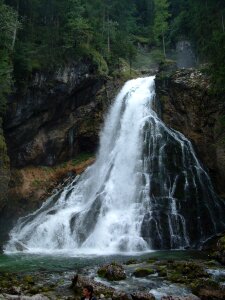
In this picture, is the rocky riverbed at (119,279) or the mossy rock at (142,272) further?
the mossy rock at (142,272)

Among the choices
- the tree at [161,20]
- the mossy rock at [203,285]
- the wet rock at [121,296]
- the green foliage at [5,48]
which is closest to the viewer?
the wet rock at [121,296]

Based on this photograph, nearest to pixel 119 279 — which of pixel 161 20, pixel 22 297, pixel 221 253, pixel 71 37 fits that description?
pixel 22 297

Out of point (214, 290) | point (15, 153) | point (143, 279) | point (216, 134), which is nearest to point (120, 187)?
point (216, 134)

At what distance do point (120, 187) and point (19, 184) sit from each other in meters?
9.60

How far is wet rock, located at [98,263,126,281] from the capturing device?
670 inches

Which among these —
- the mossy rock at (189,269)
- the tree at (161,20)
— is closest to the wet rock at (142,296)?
the mossy rock at (189,269)

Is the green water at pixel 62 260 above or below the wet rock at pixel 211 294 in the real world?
above

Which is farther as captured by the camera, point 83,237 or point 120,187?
point 120,187

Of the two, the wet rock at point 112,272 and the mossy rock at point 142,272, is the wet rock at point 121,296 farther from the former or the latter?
the mossy rock at point 142,272

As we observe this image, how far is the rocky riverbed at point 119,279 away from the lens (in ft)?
47.4

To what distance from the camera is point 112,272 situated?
1723cm

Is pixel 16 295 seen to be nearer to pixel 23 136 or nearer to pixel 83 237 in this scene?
pixel 83 237

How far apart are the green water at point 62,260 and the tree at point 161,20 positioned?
43625 mm

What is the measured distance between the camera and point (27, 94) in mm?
35562
